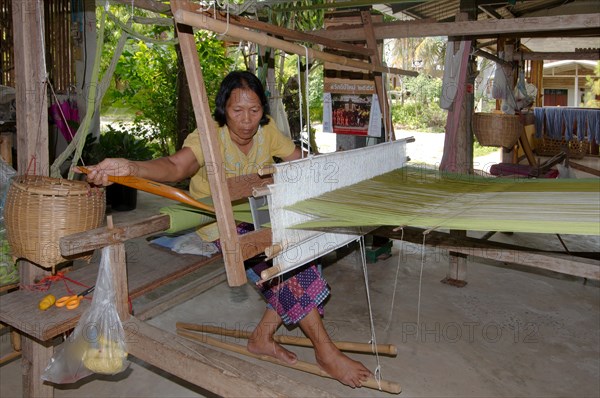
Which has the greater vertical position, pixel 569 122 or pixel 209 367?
pixel 569 122

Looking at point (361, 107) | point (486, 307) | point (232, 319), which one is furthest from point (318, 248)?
point (361, 107)

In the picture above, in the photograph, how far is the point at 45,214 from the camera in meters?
1.87

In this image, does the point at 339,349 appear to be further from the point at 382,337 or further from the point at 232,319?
the point at 232,319

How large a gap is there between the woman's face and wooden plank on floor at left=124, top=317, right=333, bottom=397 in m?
0.90

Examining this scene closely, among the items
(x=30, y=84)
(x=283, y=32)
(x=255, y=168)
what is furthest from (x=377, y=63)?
(x=30, y=84)

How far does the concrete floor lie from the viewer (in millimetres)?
2500

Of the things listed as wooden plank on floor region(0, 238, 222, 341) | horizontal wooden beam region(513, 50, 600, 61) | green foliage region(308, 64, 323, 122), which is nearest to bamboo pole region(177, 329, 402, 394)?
wooden plank on floor region(0, 238, 222, 341)

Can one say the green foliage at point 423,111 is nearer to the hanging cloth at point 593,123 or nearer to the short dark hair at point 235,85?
the hanging cloth at point 593,123

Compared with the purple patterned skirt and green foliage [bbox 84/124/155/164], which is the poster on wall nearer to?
the purple patterned skirt

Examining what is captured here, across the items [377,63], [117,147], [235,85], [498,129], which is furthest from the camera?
[117,147]

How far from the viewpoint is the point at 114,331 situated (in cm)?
182

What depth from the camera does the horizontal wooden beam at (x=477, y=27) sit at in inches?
86.0

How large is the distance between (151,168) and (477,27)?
1.53 meters

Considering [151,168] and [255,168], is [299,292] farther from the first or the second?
[151,168]
